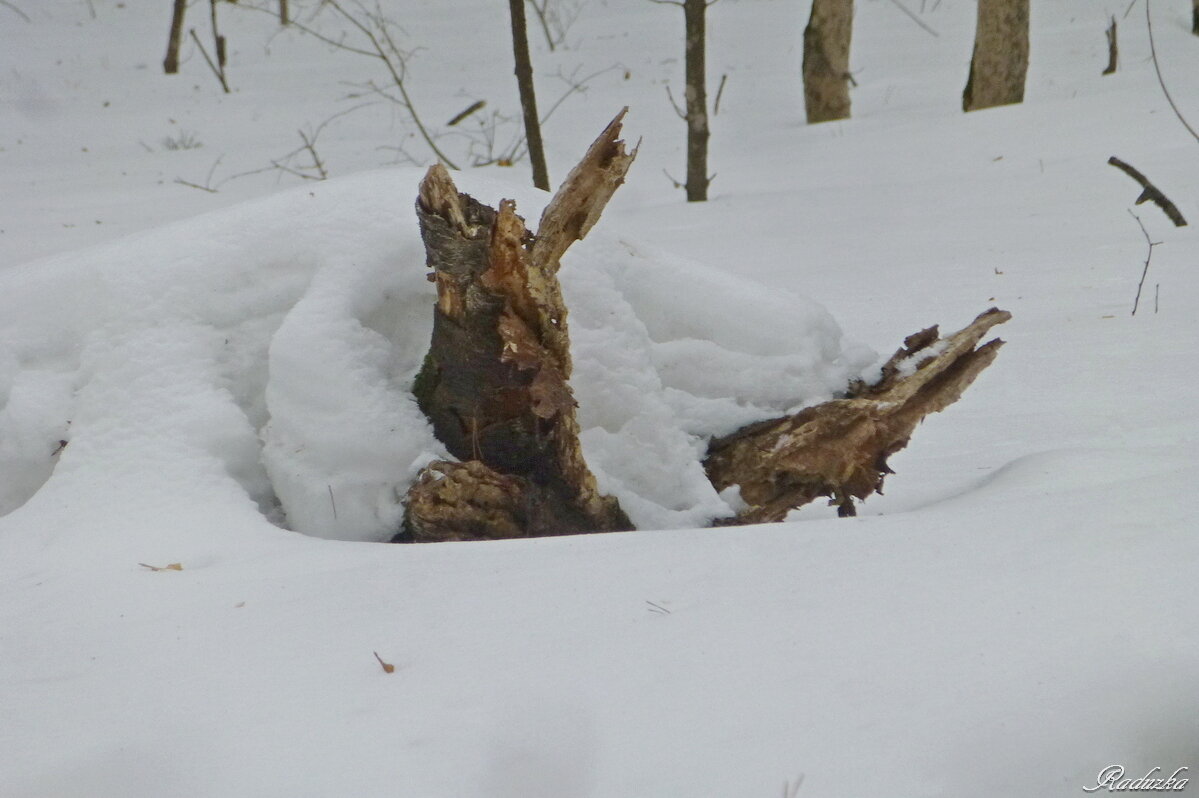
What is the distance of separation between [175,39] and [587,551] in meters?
12.8

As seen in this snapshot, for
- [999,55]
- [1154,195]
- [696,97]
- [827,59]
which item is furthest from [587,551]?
[827,59]

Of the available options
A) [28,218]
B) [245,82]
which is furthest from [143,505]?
[245,82]

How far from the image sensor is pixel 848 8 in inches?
335

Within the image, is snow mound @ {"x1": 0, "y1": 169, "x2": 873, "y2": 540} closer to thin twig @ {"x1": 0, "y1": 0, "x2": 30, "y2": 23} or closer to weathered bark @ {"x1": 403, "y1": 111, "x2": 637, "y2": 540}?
weathered bark @ {"x1": 403, "y1": 111, "x2": 637, "y2": 540}

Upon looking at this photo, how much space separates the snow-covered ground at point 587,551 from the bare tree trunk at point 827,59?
443cm

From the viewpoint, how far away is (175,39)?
41.1ft

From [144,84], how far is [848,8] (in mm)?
8638

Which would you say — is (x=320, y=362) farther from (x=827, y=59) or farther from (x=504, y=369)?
(x=827, y=59)

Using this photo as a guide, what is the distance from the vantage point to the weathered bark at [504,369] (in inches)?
78.2

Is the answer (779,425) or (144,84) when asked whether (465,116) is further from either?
(779,425)

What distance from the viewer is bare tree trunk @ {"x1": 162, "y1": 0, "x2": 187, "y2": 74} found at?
12164 mm

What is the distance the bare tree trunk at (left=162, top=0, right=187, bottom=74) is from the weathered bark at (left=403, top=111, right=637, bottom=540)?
38.9 feet
